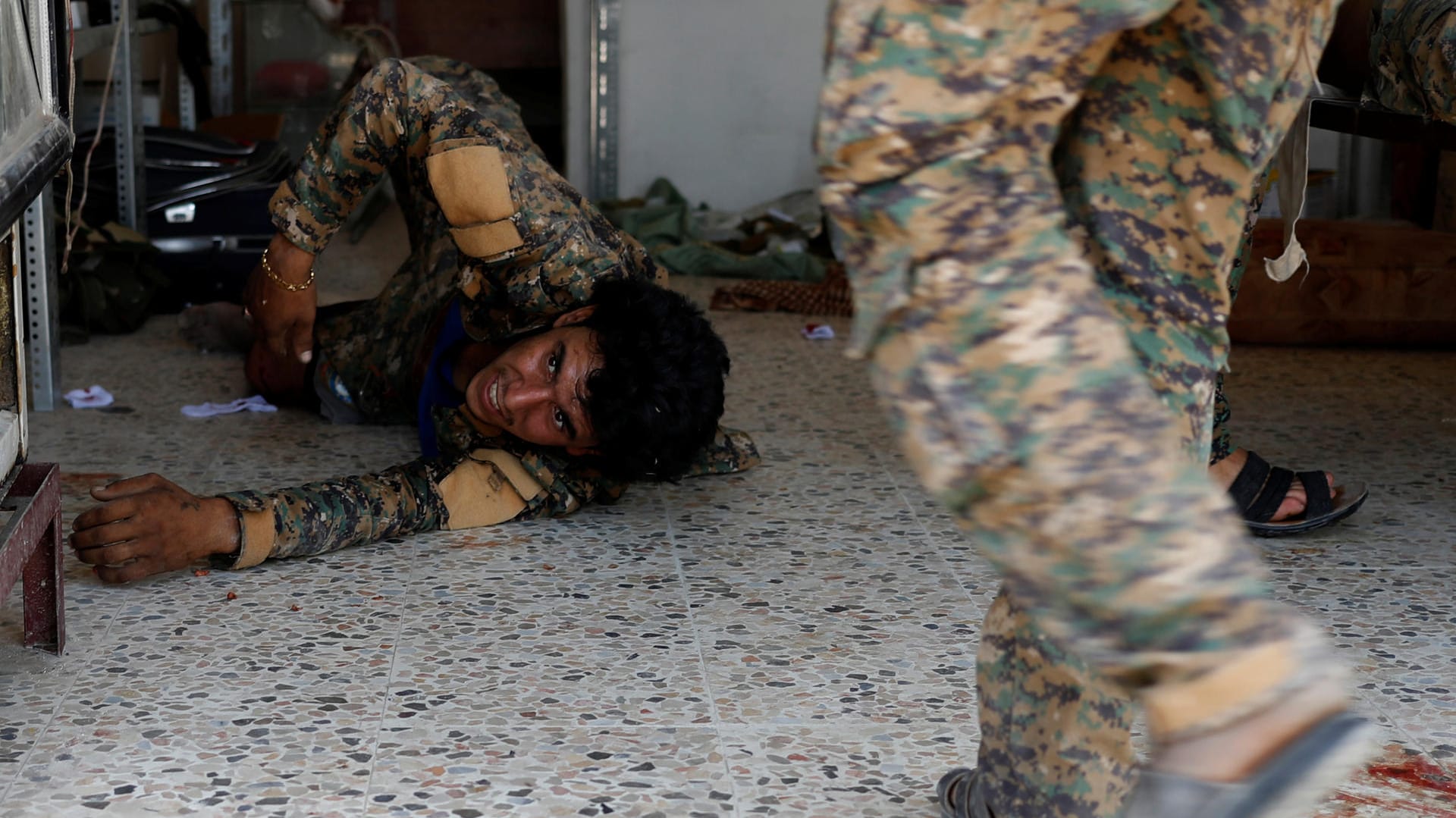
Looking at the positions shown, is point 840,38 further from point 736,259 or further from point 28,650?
point 736,259

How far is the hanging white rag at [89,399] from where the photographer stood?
2867 millimetres

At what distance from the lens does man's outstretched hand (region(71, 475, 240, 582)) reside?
1799 millimetres

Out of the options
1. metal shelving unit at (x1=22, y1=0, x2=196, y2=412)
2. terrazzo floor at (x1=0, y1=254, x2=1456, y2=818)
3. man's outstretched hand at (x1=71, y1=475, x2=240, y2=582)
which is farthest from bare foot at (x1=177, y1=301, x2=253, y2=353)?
man's outstretched hand at (x1=71, y1=475, x2=240, y2=582)

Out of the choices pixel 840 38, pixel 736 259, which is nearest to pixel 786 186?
pixel 736 259

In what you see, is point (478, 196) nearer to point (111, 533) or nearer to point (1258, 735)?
point (111, 533)

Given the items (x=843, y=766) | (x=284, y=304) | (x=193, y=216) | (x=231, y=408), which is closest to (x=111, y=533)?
(x=284, y=304)

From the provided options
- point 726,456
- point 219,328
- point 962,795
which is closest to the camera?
point 962,795

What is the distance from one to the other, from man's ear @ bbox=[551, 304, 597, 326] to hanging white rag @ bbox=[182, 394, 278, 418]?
969mm

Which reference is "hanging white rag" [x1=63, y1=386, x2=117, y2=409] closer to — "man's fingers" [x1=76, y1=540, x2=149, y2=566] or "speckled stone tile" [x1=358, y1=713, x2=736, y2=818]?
"man's fingers" [x1=76, y1=540, x2=149, y2=566]

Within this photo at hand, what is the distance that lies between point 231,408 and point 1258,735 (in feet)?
8.23

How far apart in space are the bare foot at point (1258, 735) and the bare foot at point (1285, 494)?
1.51 meters

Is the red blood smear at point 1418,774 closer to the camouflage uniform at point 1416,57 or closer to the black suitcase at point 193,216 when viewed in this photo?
the camouflage uniform at point 1416,57

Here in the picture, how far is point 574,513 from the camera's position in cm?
231

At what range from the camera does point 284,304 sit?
8.54ft
